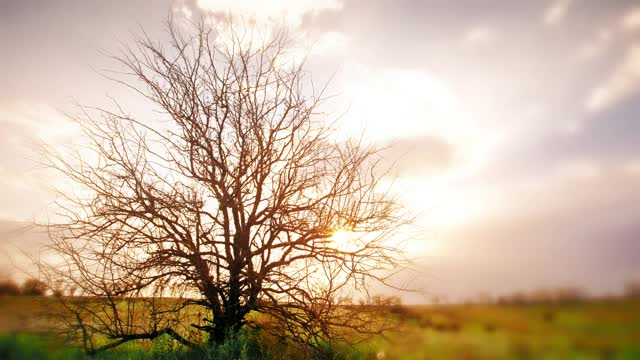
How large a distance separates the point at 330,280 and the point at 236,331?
2668 mm

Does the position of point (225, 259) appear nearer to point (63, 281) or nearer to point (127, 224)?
point (127, 224)

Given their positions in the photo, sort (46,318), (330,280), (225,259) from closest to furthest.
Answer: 1. (330,280)
2. (46,318)
3. (225,259)

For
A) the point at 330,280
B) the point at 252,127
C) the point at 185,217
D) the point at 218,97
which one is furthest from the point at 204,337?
the point at 218,97

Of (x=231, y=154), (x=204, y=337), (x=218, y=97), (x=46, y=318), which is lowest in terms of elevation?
(x=204, y=337)

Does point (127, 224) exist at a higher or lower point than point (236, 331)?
higher

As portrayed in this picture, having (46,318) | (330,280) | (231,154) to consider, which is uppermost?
(231,154)

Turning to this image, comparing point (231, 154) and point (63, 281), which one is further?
point (231, 154)

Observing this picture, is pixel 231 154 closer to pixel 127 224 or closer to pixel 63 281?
pixel 127 224

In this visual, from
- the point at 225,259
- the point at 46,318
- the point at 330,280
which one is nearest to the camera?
the point at 330,280

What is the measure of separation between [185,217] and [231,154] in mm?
1820

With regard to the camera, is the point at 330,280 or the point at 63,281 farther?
the point at 63,281

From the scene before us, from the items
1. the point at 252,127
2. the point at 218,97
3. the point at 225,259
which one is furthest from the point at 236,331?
the point at 218,97

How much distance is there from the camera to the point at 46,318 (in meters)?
8.97

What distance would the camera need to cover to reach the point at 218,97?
10086 mm
